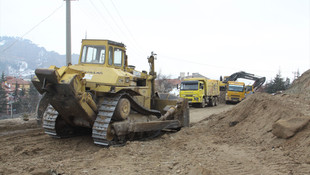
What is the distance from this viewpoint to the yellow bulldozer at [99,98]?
258 inches

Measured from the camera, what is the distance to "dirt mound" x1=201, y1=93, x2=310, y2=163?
5897 mm

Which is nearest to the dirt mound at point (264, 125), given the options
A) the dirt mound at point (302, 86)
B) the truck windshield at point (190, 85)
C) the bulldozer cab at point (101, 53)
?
the dirt mound at point (302, 86)

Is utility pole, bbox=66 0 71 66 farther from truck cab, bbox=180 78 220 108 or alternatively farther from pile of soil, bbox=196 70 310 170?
truck cab, bbox=180 78 220 108

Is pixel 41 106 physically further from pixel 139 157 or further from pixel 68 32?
pixel 68 32

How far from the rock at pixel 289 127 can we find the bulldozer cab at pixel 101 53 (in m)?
4.86

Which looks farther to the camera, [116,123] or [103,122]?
[116,123]

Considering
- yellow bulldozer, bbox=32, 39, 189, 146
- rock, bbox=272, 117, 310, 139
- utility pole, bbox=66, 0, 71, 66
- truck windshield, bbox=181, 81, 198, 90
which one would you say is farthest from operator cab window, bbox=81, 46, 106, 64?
truck windshield, bbox=181, 81, 198, 90

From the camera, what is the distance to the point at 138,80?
901 centimetres

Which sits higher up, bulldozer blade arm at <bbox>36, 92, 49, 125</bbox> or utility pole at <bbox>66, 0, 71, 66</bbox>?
utility pole at <bbox>66, 0, 71, 66</bbox>

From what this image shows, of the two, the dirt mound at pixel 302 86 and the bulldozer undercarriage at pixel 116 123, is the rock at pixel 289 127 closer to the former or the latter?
the bulldozer undercarriage at pixel 116 123

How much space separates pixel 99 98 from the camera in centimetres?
759

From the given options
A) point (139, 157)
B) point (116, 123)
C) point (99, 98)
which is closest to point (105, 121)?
point (116, 123)

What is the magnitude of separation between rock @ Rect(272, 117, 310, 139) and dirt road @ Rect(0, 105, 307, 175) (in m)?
0.59

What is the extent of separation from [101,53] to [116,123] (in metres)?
2.35
